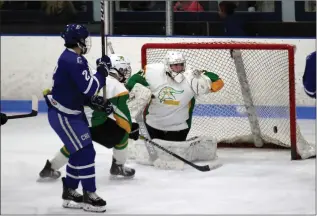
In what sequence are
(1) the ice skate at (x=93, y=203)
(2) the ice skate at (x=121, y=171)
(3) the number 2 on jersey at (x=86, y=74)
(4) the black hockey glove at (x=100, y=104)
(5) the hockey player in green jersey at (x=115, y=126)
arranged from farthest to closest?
(2) the ice skate at (x=121, y=171) < (5) the hockey player in green jersey at (x=115, y=126) < (4) the black hockey glove at (x=100, y=104) < (1) the ice skate at (x=93, y=203) < (3) the number 2 on jersey at (x=86, y=74)

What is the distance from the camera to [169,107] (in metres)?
5.25

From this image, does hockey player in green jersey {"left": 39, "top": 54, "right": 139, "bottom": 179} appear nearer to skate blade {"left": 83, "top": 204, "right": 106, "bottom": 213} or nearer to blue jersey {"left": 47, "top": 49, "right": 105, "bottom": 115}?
blue jersey {"left": 47, "top": 49, "right": 105, "bottom": 115}

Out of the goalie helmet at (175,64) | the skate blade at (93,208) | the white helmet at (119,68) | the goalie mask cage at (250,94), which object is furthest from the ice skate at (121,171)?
the goalie mask cage at (250,94)

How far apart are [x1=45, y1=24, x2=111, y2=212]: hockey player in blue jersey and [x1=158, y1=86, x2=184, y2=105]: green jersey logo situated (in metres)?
1.06

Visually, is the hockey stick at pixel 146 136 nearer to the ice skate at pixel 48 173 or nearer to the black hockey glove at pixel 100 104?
the ice skate at pixel 48 173

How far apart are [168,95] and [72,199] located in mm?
1200

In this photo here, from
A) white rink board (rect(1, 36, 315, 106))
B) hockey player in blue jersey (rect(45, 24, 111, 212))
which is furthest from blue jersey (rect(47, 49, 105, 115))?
white rink board (rect(1, 36, 315, 106))

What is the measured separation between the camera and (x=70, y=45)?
4102 millimetres

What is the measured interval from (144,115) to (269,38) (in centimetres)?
204

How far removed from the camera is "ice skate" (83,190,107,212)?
4121mm

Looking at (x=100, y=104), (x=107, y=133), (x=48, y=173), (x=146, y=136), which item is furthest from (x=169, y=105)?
(x=100, y=104)

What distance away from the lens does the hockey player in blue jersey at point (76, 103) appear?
4020mm

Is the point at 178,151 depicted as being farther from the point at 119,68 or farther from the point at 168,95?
the point at 119,68

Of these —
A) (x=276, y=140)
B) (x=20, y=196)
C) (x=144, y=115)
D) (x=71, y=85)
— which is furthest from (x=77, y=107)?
(x=276, y=140)
